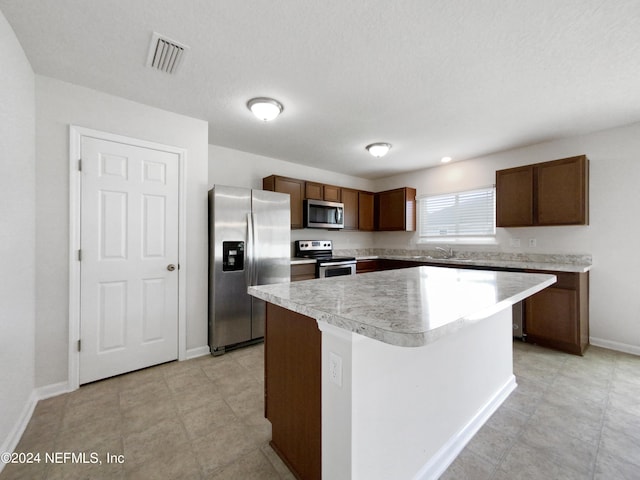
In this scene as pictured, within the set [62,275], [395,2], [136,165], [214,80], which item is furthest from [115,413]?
[395,2]

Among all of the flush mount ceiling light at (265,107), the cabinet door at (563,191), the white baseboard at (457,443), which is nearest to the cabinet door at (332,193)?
the flush mount ceiling light at (265,107)

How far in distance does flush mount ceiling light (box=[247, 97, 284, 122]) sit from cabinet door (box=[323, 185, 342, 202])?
80.4 inches

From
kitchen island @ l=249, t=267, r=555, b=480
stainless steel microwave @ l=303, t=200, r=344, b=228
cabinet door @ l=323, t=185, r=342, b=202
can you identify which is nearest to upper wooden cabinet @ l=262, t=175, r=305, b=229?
stainless steel microwave @ l=303, t=200, r=344, b=228

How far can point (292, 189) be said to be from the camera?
13.4 feet

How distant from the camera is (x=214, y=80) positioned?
2.16m

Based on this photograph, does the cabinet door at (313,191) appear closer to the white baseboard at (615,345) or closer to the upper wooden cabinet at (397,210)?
the upper wooden cabinet at (397,210)

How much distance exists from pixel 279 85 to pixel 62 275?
233 cm

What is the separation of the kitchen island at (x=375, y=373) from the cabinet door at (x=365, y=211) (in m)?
3.44

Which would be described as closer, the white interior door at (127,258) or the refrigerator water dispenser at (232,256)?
the white interior door at (127,258)

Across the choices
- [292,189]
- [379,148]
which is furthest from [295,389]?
[292,189]

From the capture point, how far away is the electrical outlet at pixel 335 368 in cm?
99

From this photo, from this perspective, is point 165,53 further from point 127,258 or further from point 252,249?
point 252,249

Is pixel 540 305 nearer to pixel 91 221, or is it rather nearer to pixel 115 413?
pixel 115 413

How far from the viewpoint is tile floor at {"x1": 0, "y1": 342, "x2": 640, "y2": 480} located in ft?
4.57
